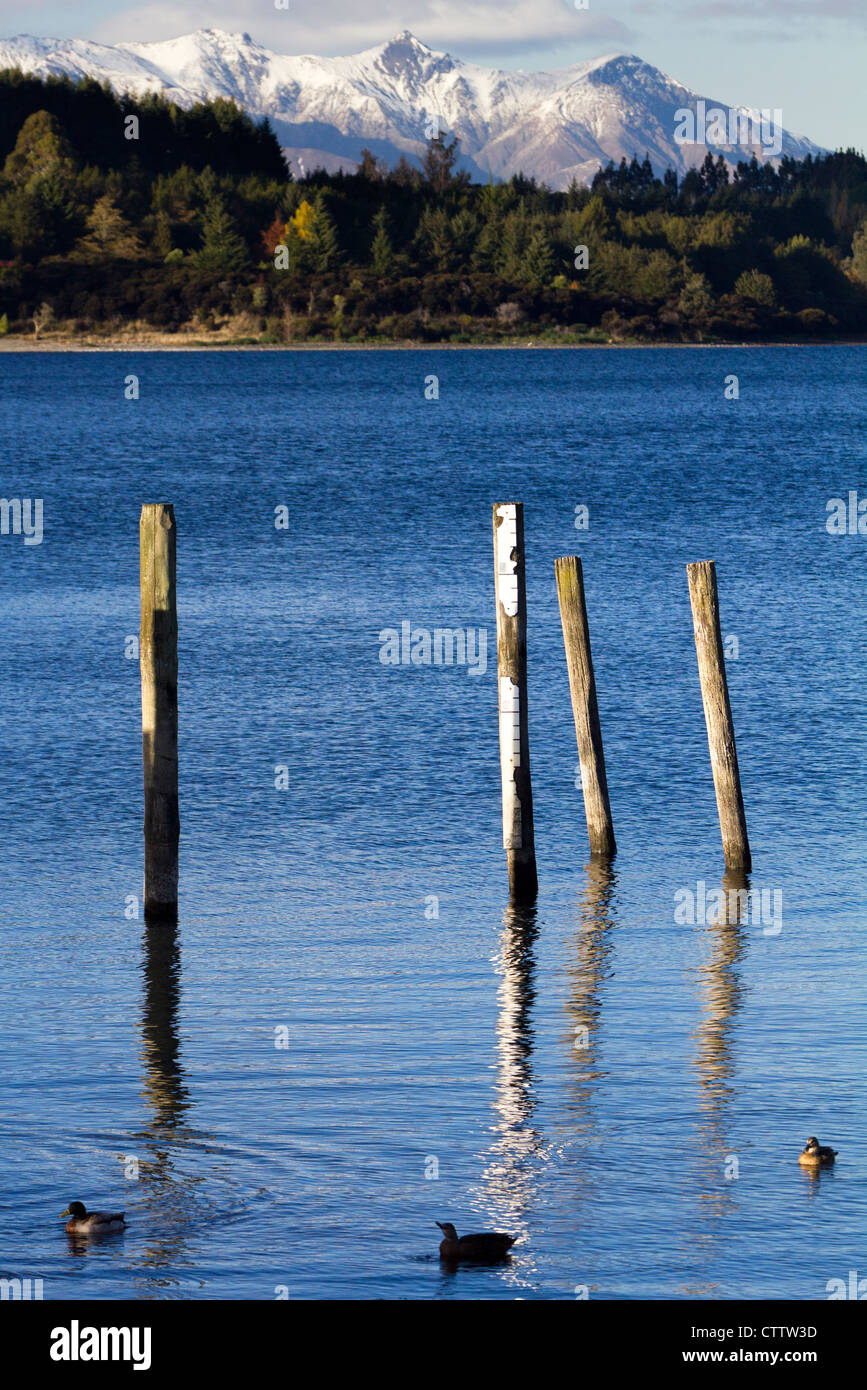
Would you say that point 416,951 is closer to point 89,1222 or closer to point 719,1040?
point 719,1040

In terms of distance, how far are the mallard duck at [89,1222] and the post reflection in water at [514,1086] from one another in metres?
2.53

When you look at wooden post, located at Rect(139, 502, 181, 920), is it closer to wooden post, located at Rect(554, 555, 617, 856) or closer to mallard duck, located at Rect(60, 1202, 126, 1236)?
wooden post, located at Rect(554, 555, 617, 856)

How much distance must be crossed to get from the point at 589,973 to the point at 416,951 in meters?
1.92

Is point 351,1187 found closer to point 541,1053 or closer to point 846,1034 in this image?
point 541,1053

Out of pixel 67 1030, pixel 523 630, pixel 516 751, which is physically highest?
pixel 523 630

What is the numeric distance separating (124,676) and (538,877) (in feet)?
48.8

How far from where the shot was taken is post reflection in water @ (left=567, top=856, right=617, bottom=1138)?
587 inches

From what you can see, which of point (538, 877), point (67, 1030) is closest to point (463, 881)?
point (538, 877)

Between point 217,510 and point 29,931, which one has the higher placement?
point 217,510

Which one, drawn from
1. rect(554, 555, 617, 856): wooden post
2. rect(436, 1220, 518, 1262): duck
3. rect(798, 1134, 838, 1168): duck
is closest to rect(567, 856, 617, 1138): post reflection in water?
rect(554, 555, 617, 856): wooden post

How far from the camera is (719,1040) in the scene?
1599cm

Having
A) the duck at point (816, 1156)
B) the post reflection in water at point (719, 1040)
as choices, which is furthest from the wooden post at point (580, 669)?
the duck at point (816, 1156)

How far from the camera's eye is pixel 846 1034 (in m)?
16.0

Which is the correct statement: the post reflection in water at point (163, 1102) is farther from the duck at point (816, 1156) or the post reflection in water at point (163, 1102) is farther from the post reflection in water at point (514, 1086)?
the duck at point (816, 1156)
